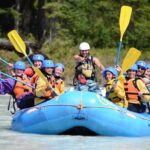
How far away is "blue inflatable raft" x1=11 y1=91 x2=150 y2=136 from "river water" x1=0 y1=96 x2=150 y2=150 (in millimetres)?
149

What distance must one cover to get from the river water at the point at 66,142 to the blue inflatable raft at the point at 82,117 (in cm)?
15

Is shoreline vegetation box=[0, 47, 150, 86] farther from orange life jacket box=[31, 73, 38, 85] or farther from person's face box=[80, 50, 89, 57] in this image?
person's face box=[80, 50, 89, 57]

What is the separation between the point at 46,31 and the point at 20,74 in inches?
701

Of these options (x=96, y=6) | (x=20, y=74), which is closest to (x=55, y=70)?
(x=20, y=74)

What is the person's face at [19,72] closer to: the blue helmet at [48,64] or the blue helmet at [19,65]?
the blue helmet at [19,65]

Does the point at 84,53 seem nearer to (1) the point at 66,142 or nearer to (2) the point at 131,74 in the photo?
(2) the point at 131,74

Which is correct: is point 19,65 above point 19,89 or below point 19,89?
above

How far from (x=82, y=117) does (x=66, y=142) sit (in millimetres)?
590

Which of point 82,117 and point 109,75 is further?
point 109,75

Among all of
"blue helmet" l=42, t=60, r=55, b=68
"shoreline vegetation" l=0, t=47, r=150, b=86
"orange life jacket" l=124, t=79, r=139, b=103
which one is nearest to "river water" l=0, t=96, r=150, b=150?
"blue helmet" l=42, t=60, r=55, b=68

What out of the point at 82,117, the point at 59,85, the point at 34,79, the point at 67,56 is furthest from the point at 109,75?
the point at 67,56

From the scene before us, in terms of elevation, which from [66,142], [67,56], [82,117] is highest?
[67,56]

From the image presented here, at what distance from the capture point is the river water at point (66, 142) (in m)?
8.65

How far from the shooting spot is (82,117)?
31.4 feet
